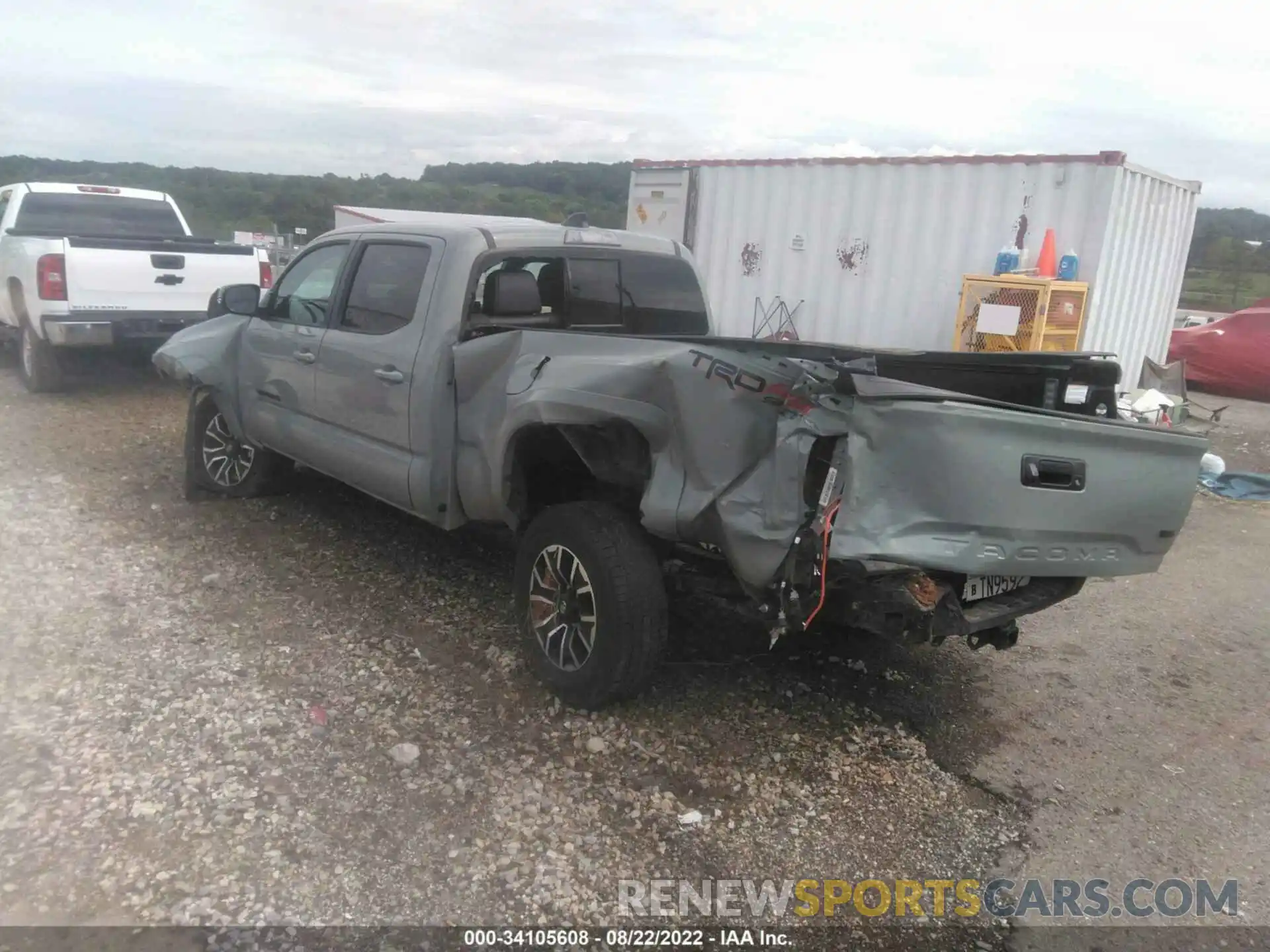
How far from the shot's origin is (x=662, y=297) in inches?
199

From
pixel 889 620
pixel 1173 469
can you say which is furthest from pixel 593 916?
pixel 1173 469

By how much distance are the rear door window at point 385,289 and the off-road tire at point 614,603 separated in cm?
144

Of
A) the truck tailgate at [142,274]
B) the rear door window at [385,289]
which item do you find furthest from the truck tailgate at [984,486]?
the truck tailgate at [142,274]

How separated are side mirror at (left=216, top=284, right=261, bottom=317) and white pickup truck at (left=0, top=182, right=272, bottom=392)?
12.6 ft

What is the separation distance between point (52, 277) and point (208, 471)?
3.66 meters

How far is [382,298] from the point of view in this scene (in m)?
4.75

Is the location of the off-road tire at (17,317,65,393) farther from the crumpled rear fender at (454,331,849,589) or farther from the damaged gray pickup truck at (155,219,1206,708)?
the crumpled rear fender at (454,331,849,589)

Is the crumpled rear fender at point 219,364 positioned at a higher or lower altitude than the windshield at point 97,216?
lower

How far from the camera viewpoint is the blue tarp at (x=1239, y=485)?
806 centimetres

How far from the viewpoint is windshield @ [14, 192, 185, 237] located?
401 inches

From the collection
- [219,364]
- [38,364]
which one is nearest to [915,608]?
[219,364]

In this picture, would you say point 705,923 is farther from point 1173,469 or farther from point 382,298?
point 382,298

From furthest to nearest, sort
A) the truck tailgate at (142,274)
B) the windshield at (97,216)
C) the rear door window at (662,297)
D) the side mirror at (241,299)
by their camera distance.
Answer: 1. the windshield at (97,216)
2. the truck tailgate at (142,274)
3. the side mirror at (241,299)
4. the rear door window at (662,297)

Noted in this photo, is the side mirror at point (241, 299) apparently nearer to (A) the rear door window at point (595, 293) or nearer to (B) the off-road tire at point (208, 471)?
(B) the off-road tire at point (208, 471)
